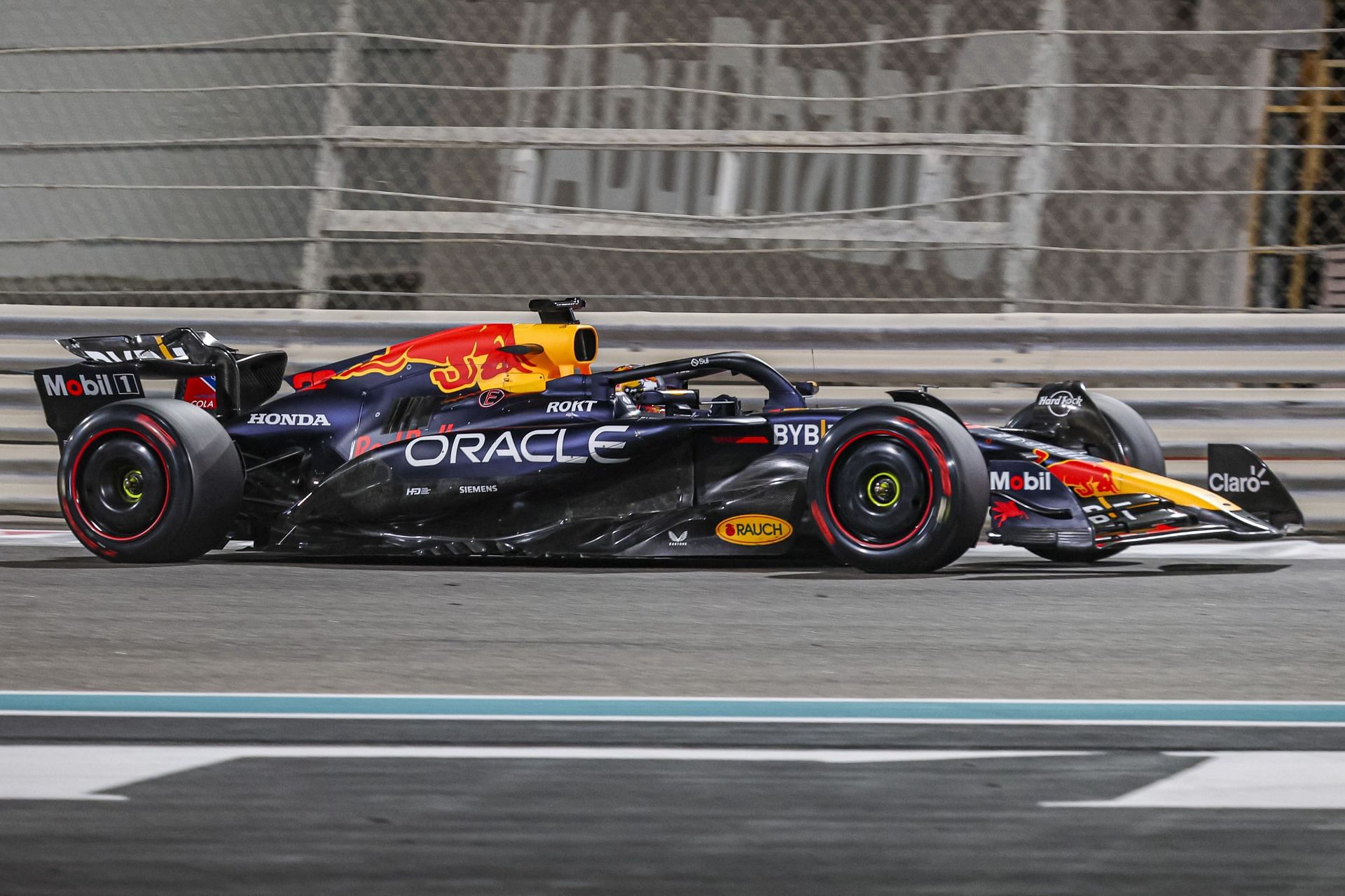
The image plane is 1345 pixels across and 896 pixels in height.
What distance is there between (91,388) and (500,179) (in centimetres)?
313

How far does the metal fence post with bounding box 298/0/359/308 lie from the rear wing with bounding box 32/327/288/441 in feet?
5.27

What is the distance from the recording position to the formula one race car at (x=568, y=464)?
5965 mm

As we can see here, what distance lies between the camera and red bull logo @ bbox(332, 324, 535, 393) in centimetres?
678

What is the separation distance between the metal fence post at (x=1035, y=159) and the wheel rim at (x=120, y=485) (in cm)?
367

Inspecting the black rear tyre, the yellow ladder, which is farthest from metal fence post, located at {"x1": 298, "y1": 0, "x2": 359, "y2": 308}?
the yellow ladder

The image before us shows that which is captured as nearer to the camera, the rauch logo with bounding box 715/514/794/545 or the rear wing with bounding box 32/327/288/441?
the rauch logo with bounding box 715/514/794/545

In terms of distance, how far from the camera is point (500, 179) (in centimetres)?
963

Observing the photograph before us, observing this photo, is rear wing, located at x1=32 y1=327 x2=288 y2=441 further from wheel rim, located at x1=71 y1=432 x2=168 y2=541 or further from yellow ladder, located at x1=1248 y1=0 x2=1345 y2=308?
yellow ladder, located at x1=1248 y1=0 x2=1345 y2=308

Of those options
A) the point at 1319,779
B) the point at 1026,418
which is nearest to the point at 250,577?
the point at 1026,418

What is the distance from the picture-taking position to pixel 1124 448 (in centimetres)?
681

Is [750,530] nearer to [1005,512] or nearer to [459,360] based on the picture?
[1005,512]

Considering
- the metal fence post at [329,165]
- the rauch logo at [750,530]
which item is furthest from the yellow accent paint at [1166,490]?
the metal fence post at [329,165]

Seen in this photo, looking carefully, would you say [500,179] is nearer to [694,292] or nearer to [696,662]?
[694,292]


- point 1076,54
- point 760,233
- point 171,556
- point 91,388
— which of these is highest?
point 1076,54
